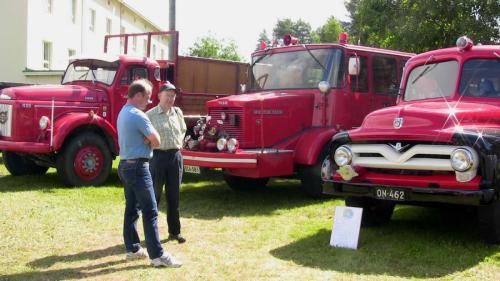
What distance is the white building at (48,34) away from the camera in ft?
71.1

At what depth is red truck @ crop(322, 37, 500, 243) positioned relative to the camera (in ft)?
17.2

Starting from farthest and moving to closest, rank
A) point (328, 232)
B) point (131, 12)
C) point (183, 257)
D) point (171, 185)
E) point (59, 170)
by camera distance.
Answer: point (131, 12) → point (59, 170) → point (328, 232) → point (171, 185) → point (183, 257)

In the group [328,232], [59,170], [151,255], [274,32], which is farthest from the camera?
[274,32]

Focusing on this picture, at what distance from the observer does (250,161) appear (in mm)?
8000

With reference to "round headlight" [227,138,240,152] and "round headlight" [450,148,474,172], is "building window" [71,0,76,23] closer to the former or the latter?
"round headlight" [227,138,240,152]

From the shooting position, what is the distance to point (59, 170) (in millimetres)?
9664

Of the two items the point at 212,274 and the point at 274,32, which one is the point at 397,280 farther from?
the point at 274,32

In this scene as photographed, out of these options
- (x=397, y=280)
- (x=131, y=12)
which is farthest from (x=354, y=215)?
(x=131, y=12)

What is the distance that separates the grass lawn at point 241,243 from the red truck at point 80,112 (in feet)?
2.92

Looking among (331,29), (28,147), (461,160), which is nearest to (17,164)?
(28,147)

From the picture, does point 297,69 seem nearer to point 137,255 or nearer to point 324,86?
A: point 324,86

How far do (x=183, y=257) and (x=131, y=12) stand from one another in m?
28.4

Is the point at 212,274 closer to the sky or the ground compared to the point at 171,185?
closer to the ground

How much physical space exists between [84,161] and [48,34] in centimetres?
1536
